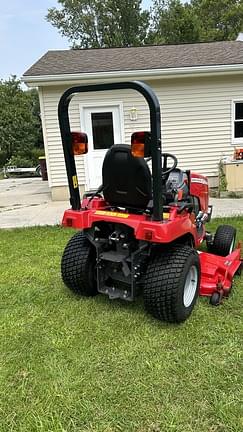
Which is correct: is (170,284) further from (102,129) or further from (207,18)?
(207,18)

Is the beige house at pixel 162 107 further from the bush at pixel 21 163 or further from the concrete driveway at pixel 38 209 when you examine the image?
the bush at pixel 21 163

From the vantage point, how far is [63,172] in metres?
8.80

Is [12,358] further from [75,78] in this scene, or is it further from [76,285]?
[75,78]

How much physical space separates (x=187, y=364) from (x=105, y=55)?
9361 millimetres

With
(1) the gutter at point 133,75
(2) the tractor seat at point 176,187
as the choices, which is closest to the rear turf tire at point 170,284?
(2) the tractor seat at point 176,187

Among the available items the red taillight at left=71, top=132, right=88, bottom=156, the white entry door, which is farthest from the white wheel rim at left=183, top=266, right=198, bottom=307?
the white entry door

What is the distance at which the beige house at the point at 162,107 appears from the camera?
824cm

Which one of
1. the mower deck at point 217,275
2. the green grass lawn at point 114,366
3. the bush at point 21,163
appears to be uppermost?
the mower deck at point 217,275

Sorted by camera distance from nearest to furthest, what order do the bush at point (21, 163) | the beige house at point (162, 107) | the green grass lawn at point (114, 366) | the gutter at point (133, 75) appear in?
the green grass lawn at point (114, 366), the gutter at point (133, 75), the beige house at point (162, 107), the bush at point (21, 163)

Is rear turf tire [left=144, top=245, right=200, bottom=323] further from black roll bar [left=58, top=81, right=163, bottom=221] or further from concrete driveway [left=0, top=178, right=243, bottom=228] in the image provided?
concrete driveway [left=0, top=178, right=243, bottom=228]

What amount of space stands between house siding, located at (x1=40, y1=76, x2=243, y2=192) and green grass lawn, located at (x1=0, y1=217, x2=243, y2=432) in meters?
5.55

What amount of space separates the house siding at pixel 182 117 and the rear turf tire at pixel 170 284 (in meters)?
6.14

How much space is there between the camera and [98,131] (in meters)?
8.71

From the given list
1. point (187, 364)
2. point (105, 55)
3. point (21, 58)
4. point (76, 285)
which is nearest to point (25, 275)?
point (76, 285)
